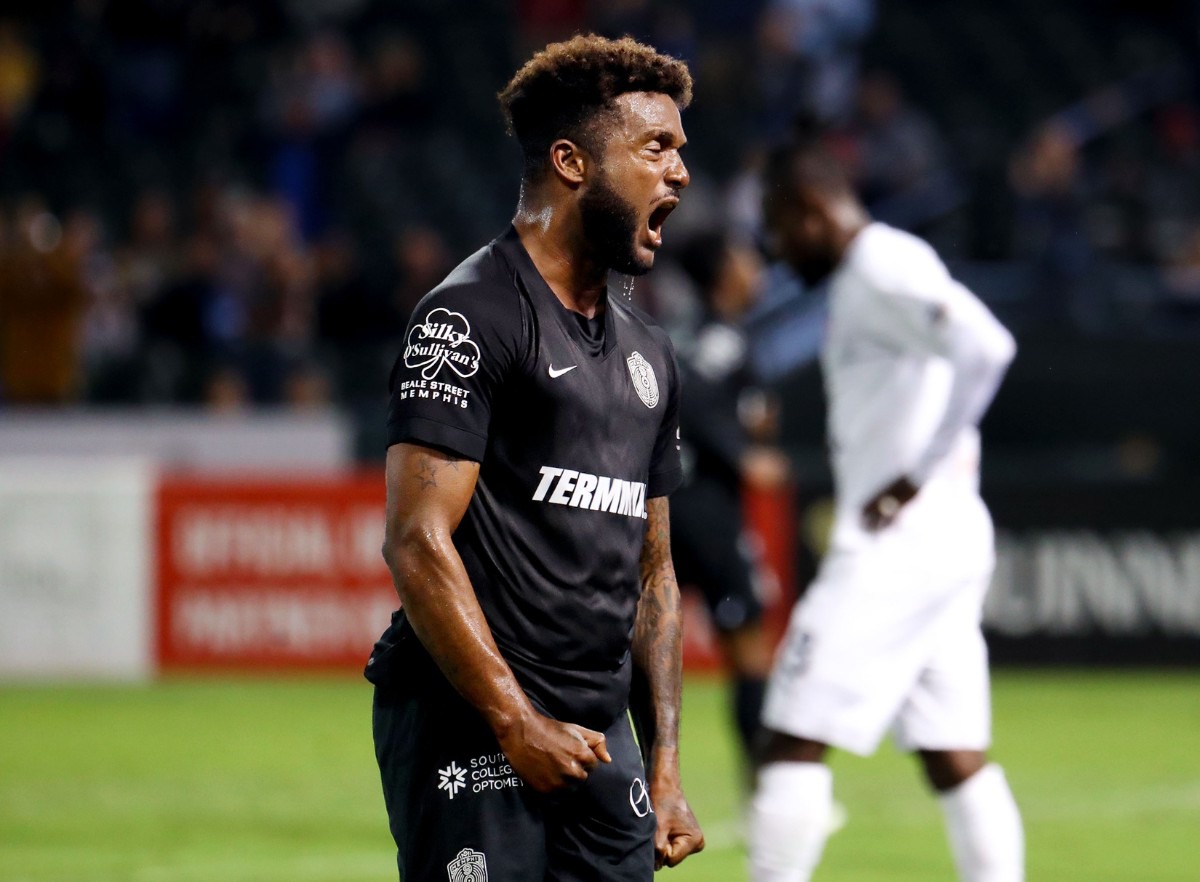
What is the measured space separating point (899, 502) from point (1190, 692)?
8.22 m

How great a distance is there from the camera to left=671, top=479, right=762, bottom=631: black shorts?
28.8 ft

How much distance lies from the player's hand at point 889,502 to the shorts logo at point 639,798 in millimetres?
2033

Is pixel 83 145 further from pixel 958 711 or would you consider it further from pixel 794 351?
Result: pixel 958 711

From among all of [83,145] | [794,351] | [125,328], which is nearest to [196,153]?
[83,145]

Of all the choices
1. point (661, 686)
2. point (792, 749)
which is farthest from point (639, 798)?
point (792, 749)

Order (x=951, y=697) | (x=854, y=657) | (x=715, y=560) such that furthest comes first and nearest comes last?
(x=715, y=560)
(x=951, y=697)
(x=854, y=657)

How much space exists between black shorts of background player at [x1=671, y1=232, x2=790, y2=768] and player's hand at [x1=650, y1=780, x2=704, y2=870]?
178 inches

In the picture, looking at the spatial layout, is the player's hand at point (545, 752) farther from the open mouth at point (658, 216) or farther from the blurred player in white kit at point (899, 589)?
the blurred player in white kit at point (899, 589)

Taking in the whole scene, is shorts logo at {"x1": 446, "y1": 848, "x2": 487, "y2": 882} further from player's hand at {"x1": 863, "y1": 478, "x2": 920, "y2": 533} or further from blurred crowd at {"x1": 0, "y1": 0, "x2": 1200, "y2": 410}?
blurred crowd at {"x1": 0, "y1": 0, "x2": 1200, "y2": 410}

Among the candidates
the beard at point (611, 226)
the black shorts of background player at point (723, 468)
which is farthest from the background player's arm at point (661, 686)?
the black shorts of background player at point (723, 468)

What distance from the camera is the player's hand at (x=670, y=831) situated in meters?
4.02

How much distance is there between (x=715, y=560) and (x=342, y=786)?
2.35 meters

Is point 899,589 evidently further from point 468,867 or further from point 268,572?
point 268,572

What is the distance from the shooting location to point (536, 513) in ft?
12.6
